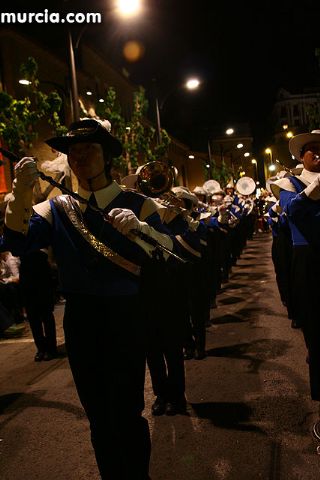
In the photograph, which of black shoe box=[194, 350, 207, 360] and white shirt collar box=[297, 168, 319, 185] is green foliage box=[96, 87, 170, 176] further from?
white shirt collar box=[297, 168, 319, 185]

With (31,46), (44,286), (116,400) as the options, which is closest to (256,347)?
(44,286)

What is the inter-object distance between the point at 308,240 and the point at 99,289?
1.72 meters

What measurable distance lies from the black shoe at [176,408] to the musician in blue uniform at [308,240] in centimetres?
121

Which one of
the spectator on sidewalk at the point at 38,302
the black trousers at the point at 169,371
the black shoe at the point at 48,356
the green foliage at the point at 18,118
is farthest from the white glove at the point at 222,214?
the black trousers at the point at 169,371

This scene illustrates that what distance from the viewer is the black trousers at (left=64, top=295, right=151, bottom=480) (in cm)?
279

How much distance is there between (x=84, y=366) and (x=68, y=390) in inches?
111

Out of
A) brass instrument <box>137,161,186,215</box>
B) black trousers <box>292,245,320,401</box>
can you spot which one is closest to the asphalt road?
black trousers <box>292,245,320,401</box>

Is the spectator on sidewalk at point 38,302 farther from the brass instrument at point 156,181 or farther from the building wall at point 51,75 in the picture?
the building wall at point 51,75

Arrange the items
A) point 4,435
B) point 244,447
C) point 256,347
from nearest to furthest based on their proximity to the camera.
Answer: point 244,447
point 4,435
point 256,347

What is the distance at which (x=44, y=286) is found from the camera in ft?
22.8

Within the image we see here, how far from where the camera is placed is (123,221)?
8.82ft

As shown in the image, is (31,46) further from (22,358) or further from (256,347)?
(256,347)

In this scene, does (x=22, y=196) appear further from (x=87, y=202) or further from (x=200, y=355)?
(x=200, y=355)

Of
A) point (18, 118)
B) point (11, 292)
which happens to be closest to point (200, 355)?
point (11, 292)
